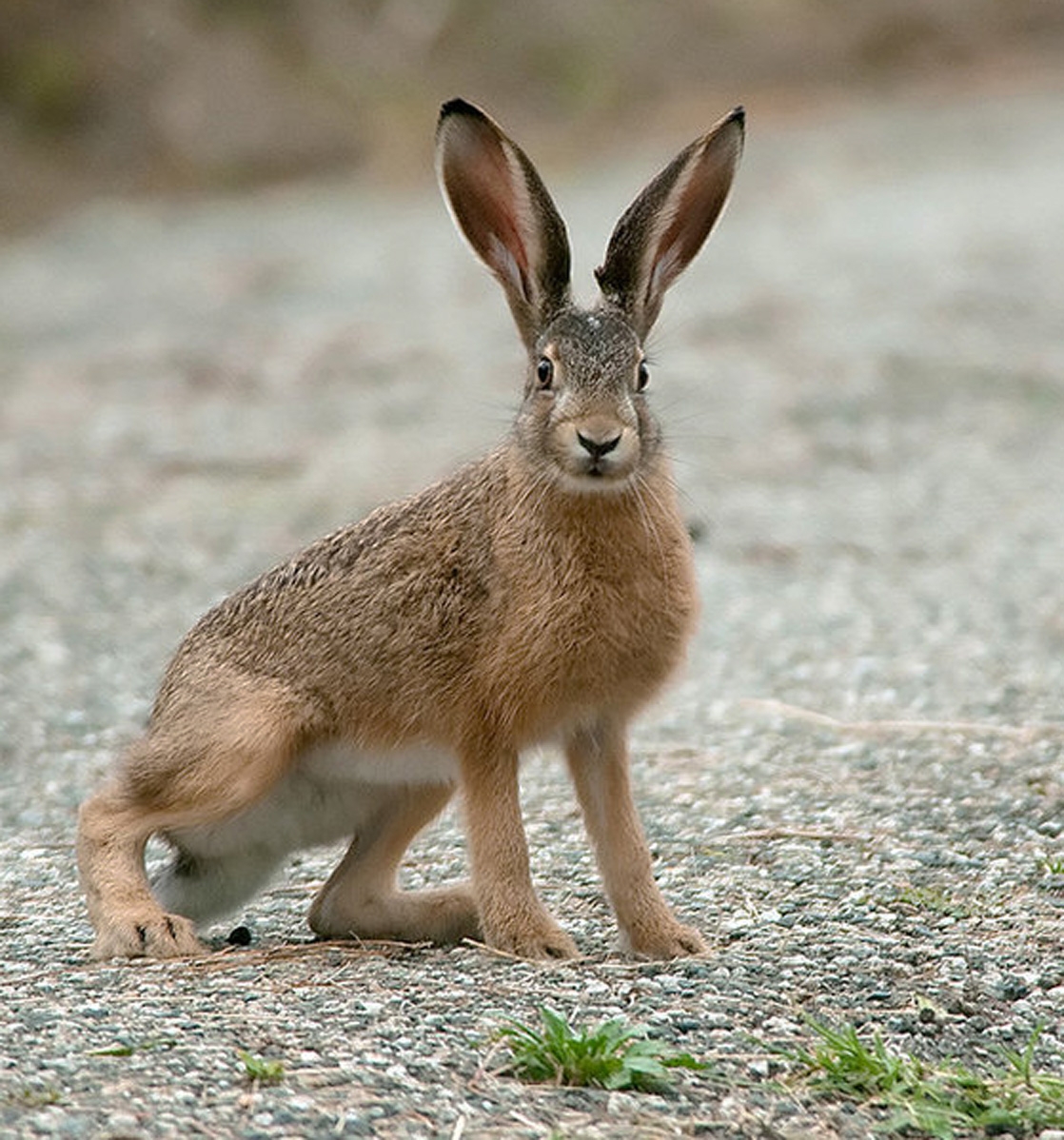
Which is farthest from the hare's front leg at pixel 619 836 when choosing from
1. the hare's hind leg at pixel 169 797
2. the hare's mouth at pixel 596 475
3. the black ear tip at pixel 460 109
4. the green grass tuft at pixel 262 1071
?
the black ear tip at pixel 460 109

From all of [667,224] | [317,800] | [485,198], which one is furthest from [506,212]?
[317,800]

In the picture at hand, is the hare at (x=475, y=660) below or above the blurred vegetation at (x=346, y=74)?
below

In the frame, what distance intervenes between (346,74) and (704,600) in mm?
15278

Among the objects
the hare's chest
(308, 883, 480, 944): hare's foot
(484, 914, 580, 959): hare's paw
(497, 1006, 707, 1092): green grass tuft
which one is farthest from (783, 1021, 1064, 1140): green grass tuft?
(308, 883, 480, 944): hare's foot

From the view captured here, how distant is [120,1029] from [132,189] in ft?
62.5

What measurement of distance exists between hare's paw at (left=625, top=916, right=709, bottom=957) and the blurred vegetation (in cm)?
1755

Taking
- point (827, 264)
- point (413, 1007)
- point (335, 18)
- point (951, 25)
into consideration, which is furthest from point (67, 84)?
point (413, 1007)

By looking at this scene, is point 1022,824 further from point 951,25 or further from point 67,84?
point 951,25

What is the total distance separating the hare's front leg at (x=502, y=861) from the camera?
546 centimetres

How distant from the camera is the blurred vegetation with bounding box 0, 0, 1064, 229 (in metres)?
22.8

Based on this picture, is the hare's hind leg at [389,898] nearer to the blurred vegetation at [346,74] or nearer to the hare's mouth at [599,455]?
the hare's mouth at [599,455]

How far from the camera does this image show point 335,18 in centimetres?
2534

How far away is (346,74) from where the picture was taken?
80.4 ft

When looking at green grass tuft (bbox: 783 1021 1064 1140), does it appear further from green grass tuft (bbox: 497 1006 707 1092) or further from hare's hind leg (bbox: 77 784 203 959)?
hare's hind leg (bbox: 77 784 203 959)
